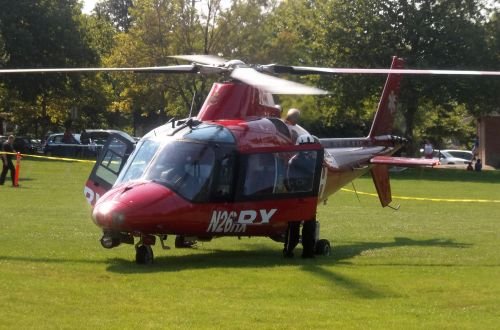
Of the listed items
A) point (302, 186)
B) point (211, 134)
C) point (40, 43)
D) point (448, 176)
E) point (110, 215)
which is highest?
point (40, 43)

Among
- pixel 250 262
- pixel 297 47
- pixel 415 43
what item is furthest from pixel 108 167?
pixel 297 47

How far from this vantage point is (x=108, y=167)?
55.5 ft

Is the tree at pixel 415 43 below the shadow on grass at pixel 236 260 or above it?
above

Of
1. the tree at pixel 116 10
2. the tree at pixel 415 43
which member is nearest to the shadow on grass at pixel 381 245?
the tree at pixel 415 43

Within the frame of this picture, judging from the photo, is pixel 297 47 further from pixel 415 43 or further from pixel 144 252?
pixel 144 252

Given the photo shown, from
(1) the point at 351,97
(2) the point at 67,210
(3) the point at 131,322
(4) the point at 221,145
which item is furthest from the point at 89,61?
(3) the point at 131,322

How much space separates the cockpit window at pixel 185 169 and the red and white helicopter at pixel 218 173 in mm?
15

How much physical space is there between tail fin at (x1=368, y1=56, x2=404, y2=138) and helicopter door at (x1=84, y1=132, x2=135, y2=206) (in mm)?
6280

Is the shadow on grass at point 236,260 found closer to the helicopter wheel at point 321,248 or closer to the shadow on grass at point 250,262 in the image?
the shadow on grass at point 250,262

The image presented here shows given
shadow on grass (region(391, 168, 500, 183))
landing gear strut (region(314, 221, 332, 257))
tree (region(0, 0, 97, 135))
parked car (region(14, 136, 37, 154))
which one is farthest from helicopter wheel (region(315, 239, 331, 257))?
tree (region(0, 0, 97, 135))

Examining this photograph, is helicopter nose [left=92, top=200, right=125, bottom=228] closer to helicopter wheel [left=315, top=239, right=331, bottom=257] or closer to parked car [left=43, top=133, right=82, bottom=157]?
helicopter wheel [left=315, top=239, right=331, bottom=257]

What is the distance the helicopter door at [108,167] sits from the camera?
55.3 ft

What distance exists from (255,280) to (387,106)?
915cm

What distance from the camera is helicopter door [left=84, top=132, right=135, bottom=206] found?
16.9 m
